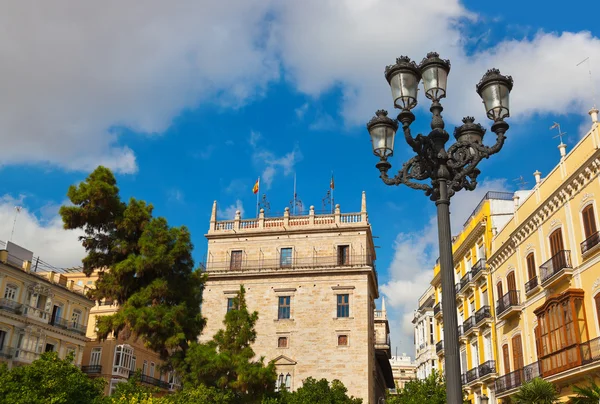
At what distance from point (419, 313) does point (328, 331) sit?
20294 millimetres

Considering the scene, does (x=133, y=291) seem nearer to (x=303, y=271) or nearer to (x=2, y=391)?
(x=2, y=391)

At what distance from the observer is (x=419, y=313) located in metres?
54.2

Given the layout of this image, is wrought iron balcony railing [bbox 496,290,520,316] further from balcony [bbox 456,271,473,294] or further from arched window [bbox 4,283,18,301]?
arched window [bbox 4,283,18,301]

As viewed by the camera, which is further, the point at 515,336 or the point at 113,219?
the point at 515,336

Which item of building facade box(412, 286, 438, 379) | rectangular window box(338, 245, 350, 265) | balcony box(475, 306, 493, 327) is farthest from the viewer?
building facade box(412, 286, 438, 379)

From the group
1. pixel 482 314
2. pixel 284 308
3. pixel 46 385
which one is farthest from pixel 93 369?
pixel 482 314

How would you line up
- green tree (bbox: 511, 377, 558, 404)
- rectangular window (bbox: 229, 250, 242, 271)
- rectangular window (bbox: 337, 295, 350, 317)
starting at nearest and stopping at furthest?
green tree (bbox: 511, 377, 558, 404)
rectangular window (bbox: 337, 295, 350, 317)
rectangular window (bbox: 229, 250, 242, 271)

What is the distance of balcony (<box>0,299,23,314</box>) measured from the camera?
108 ft

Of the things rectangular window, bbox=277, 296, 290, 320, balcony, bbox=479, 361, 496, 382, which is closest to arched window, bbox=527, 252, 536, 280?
balcony, bbox=479, 361, 496, 382

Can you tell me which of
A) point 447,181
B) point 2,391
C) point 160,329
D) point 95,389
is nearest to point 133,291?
point 160,329

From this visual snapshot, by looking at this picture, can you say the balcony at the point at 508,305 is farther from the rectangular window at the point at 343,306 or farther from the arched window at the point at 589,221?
the rectangular window at the point at 343,306

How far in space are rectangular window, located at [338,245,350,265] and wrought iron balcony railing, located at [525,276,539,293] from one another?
14793 mm

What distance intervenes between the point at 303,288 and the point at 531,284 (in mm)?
16667

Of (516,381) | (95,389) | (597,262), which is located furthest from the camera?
(516,381)
